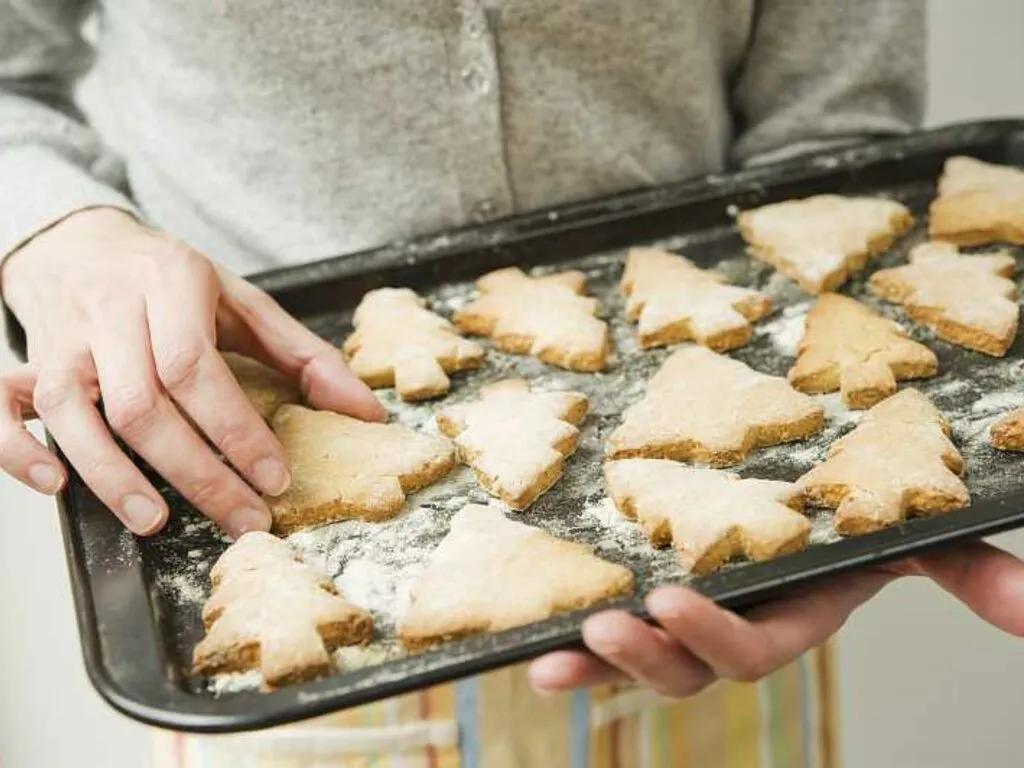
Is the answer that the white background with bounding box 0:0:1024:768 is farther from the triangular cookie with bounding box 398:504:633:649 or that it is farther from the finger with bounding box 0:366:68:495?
the triangular cookie with bounding box 398:504:633:649

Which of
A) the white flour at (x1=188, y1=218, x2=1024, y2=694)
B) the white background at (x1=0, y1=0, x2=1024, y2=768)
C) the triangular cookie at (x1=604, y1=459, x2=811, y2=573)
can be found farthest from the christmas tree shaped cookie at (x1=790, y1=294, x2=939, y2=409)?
the white background at (x1=0, y1=0, x2=1024, y2=768)

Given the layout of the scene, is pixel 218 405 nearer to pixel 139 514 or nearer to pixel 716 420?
pixel 139 514

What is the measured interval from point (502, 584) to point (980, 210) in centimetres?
67

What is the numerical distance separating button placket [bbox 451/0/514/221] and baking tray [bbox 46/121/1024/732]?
3cm

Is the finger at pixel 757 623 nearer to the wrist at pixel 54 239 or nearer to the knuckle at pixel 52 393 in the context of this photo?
the knuckle at pixel 52 393

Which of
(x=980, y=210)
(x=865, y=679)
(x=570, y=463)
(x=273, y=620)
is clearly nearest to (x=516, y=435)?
(x=570, y=463)

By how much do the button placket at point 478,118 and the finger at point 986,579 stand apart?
1.92 ft

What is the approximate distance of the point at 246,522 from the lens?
97 centimetres

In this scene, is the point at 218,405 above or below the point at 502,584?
above

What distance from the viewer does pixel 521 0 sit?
1254 mm

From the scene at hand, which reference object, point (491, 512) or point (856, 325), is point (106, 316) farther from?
point (856, 325)

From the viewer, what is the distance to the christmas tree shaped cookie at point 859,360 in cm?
109

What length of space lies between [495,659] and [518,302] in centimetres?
50

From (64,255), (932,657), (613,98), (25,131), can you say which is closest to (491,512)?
(64,255)
